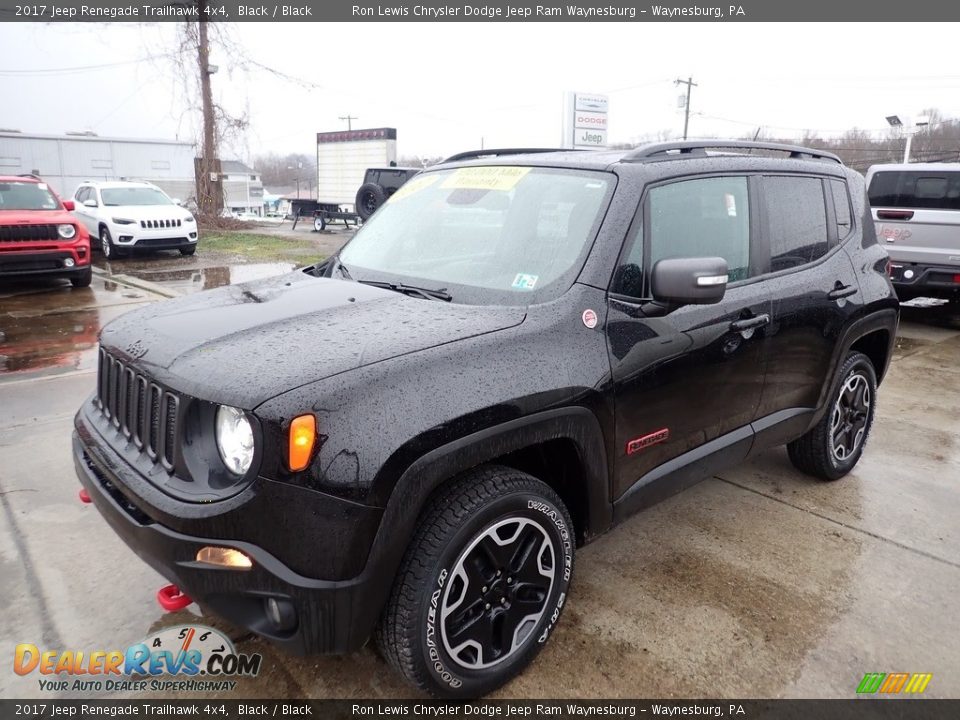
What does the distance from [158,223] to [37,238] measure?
4.21 m

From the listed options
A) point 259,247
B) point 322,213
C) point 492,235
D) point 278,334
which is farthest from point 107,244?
point 278,334

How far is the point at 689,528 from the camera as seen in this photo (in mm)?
3695

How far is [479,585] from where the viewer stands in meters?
2.34

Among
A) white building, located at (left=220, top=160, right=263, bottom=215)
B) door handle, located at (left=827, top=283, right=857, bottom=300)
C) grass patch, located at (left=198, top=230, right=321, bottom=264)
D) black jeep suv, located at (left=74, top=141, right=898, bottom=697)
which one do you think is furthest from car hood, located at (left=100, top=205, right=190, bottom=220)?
white building, located at (left=220, top=160, right=263, bottom=215)

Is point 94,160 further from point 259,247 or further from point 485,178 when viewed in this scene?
point 485,178

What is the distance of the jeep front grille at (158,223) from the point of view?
14.1 metres

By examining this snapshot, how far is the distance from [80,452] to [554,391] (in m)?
1.84

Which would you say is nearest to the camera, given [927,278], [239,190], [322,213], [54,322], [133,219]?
[54,322]

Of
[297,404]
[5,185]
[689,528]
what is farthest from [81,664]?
[5,185]

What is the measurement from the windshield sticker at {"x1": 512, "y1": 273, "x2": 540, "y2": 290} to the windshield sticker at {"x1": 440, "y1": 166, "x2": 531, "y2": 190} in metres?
0.59

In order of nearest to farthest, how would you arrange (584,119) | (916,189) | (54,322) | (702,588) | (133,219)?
1. (702,588)
2. (54,322)
3. (916,189)
4. (133,219)
5. (584,119)

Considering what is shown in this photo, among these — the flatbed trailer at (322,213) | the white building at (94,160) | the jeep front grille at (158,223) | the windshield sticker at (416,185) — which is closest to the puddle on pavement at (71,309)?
the jeep front grille at (158,223)

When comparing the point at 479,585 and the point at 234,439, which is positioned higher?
the point at 234,439

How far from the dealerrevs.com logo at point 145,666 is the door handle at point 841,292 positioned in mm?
3301
